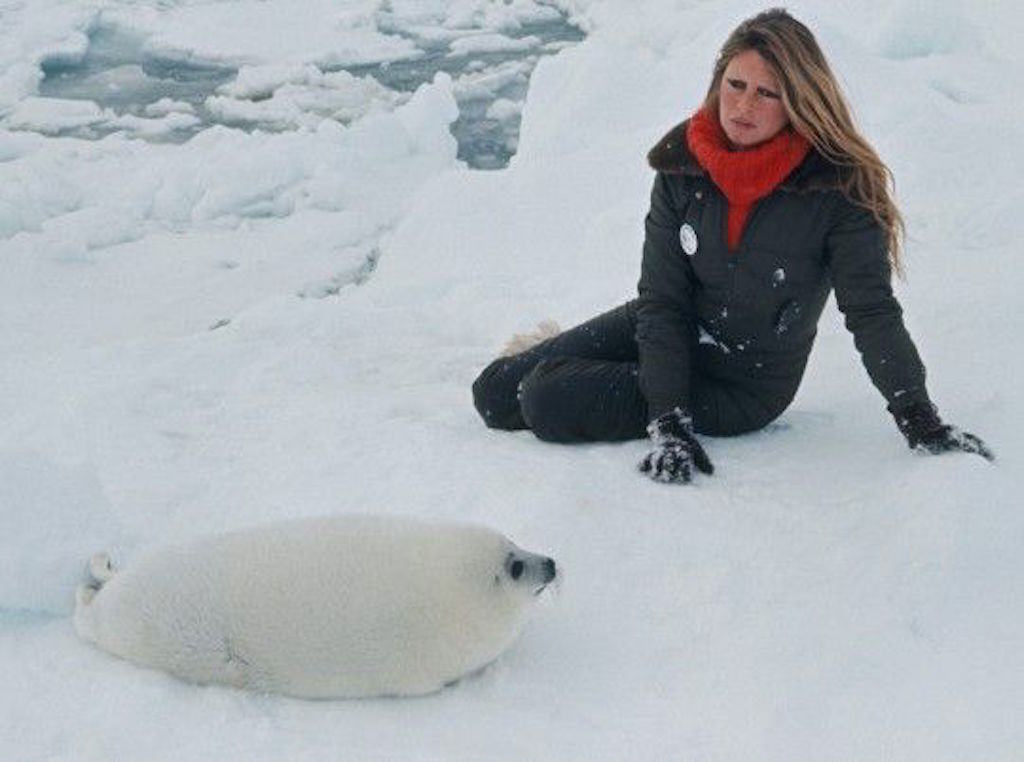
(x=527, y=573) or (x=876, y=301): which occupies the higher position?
(x=876, y=301)

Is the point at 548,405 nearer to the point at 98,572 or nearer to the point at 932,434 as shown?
the point at 932,434

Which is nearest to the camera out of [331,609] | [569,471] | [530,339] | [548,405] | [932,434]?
[331,609]

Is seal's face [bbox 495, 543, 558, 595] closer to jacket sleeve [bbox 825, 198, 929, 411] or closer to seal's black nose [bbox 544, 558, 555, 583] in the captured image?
seal's black nose [bbox 544, 558, 555, 583]

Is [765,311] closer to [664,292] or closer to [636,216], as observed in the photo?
[664,292]

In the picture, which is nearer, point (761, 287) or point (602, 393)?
point (761, 287)

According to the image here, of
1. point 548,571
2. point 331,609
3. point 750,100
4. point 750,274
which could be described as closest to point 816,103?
point 750,100

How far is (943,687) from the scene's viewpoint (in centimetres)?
155

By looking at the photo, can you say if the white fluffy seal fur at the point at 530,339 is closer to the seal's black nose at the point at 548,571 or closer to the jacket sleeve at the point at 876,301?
the jacket sleeve at the point at 876,301

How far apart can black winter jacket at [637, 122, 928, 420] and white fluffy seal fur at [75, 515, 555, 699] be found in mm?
647

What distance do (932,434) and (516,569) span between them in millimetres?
854

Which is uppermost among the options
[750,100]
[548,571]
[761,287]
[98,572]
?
[750,100]

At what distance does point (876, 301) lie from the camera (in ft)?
6.72

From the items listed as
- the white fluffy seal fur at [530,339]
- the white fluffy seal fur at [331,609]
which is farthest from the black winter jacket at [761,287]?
the white fluffy seal fur at [331,609]

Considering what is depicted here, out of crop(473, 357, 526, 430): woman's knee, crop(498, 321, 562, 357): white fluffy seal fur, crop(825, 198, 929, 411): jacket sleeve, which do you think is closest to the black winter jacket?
crop(825, 198, 929, 411): jacket sleeve
